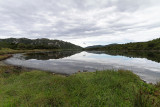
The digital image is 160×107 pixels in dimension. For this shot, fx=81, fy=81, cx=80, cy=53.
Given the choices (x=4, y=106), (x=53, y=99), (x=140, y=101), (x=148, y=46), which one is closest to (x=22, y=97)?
(x=4, y=106)

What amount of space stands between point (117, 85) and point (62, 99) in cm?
561

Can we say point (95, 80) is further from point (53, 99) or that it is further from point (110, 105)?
point (53, 99)

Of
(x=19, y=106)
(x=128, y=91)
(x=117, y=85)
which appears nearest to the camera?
(x=19, y=106)

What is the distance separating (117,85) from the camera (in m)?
8.28

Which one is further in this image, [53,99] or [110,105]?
[53,99]

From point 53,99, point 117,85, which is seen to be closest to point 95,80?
point 117,85

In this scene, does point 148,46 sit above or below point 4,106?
above

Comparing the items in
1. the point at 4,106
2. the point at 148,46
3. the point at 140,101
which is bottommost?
the point at 4,106

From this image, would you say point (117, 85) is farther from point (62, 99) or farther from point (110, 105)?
point (62, 99)

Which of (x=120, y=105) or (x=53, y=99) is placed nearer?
(x=120, y=105)

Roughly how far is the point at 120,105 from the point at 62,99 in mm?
3911

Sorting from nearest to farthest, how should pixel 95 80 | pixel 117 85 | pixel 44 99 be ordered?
pixel 44 99 < pixel 117 85 < pixel 95 80

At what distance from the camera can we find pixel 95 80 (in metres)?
9.74

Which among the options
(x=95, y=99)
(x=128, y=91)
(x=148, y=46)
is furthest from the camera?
(x=148, y=46)
